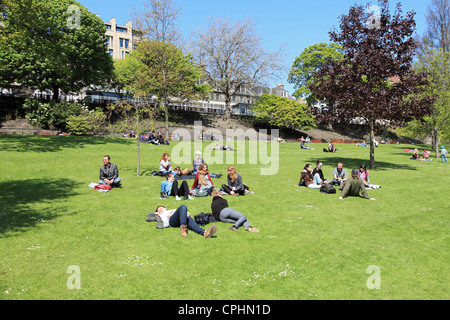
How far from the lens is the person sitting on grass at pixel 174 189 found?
1329 cm

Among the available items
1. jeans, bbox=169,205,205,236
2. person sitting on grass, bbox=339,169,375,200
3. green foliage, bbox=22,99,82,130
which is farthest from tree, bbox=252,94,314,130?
jeans, bbox=169,205,205,236

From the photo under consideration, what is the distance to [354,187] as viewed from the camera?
1442cm

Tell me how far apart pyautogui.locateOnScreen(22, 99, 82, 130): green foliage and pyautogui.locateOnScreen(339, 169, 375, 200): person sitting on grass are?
126 feet

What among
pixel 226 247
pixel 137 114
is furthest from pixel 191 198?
pixel 137 114

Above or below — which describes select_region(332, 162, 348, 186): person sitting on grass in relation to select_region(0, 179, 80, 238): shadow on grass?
above

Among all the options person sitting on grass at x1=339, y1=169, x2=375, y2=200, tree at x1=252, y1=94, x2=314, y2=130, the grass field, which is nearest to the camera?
the grass field

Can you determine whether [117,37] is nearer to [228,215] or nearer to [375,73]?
[375,73]

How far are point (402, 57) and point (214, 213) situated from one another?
69.2ft

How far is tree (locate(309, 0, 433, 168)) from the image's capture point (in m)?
23.5

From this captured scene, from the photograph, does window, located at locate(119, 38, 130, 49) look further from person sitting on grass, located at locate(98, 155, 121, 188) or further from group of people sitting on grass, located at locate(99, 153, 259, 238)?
group of people sitting on grass, located at locate(99, 153, 259, 238)

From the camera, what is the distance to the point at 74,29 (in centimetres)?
4306

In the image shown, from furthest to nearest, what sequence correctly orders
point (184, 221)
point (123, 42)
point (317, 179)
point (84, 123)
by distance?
point (123, 42) → point (84, 123) → point (317, 179) → point (184, 221)

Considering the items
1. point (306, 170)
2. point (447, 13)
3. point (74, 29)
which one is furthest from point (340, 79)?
point (447, 13)

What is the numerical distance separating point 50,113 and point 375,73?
3838 cm
